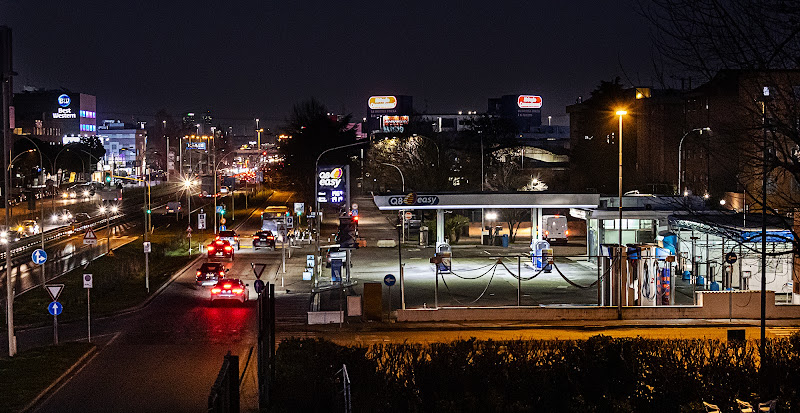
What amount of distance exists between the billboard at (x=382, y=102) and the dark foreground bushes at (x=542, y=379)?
411ft

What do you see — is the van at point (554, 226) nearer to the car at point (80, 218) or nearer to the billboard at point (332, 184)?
the billboard at point (332, 184)

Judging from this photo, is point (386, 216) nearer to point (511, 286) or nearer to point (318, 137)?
point (318, 137)

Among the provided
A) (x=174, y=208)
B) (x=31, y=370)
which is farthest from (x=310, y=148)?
(x=31, y=370)

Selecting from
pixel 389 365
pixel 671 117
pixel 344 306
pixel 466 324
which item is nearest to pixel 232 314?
pixel 344 306

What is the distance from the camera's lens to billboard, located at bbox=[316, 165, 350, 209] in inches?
1890

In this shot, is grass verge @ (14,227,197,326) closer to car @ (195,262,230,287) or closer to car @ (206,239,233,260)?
car @ (206,239,233,260)

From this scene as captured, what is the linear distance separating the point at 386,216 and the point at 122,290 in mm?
62281

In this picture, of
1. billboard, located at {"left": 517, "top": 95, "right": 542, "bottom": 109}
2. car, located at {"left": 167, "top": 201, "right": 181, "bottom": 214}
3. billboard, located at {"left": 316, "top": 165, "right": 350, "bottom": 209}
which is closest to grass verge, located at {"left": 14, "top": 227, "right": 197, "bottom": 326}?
billboard, located at {"left": 316, "top": 165, "right": 350, "bottom": 209}

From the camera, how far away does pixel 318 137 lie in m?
102

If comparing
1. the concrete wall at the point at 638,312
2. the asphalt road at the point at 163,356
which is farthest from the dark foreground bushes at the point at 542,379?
the concrete wall at the point at 638,312

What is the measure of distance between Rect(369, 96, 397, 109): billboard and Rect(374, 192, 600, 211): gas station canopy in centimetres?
8827

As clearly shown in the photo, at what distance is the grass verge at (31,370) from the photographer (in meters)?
20.7

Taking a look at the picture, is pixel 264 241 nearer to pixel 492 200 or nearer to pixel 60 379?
pixel 492 200

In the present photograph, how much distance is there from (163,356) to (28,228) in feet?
190
